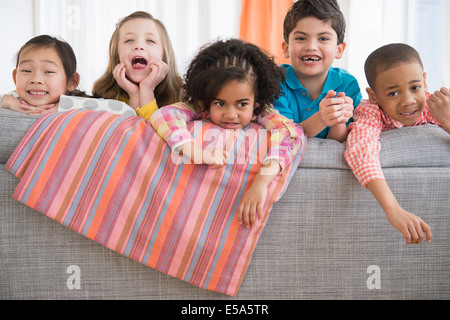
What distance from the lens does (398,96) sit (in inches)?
44.8

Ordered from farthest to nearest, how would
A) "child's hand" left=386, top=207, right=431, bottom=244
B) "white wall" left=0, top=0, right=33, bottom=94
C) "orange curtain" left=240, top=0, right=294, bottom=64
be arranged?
"white wall" left=0, top=0, right=33, bottom=94
"orange curtain" left=240, top=0, right=294, bottom=64
"child's hand" left=386, top=207, right=431, bottom=244

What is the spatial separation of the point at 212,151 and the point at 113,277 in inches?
15.1

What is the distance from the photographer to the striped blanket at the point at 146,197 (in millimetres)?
970

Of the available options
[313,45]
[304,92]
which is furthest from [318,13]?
[304,92]

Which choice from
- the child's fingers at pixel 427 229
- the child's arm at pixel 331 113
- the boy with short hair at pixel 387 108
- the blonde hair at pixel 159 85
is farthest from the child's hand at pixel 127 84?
the child's fingers at pixel 427 229

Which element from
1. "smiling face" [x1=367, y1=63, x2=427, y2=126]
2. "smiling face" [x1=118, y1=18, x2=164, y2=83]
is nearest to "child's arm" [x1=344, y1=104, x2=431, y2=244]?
"smiling face" [x1=367, y1=63, x2=427, y2=126]

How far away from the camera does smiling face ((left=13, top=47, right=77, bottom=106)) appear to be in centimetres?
129

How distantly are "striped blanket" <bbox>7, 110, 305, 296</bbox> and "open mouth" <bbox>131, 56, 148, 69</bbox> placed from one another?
54 centimetres

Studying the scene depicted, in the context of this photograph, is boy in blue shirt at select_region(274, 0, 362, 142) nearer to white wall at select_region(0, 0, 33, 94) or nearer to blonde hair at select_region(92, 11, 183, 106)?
blonde hair at select_region(92, 11, 183, 106)

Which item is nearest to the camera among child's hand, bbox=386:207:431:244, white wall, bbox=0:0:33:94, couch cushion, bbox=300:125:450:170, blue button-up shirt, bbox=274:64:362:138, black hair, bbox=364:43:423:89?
child's hand, bbox=386:207:431:244

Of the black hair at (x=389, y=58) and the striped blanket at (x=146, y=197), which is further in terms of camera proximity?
the black hair at (x=389, y=58)

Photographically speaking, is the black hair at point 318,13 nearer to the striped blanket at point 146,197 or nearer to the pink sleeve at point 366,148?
the pink sleeve at point 366,148

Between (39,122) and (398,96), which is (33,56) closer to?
(39,122)
